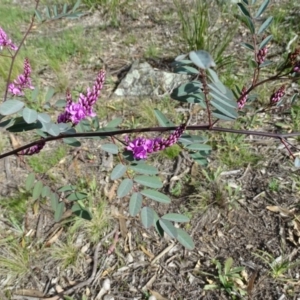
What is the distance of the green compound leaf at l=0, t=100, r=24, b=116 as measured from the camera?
2.57ft

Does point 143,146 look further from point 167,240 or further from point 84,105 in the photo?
point 167,240

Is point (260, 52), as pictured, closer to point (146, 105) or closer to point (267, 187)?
point (267, 187)

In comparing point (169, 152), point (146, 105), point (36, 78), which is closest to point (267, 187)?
point (169, 152)

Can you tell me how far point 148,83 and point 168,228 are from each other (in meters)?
1.60

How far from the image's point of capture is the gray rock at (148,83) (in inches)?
95.3

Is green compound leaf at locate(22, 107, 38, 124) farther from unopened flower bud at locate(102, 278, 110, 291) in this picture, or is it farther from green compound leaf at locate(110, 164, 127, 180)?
unopened flower bud at locate(102, 278, 110, 291)

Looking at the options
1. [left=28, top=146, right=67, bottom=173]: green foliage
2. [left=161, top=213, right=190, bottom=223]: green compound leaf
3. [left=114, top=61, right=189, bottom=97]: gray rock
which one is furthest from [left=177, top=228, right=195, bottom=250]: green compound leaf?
[left=114, top=61, right=189, bottom=97]: gray rock

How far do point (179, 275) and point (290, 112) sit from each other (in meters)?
1.08

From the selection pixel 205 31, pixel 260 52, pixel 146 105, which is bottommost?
pixel 146 105

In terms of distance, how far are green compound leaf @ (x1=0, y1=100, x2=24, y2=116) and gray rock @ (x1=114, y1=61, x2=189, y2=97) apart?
163 centimetres

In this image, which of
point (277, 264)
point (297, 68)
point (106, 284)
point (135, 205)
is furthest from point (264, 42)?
point (106, 284)

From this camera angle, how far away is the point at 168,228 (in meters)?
0.96

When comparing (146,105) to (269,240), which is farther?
(146,105)

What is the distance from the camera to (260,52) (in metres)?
0.90
